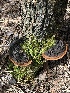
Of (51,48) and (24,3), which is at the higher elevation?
(24,3)

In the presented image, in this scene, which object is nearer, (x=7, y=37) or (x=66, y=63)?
(x=66, y=63)

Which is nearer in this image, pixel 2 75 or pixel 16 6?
pixel 2 75

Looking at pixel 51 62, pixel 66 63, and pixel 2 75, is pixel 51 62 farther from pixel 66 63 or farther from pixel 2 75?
pixel 2 75

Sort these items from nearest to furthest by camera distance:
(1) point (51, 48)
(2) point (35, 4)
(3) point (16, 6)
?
(2) point (35, 4), (1) point (51, 48), (3) point (16, 6)

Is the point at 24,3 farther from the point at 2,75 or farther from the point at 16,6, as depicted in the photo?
the point at 16,6

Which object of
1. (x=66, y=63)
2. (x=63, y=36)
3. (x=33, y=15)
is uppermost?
(x=33, y=15)

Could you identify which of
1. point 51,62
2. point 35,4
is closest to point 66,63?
point 51,62

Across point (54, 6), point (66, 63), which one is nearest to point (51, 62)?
point (66, 63)

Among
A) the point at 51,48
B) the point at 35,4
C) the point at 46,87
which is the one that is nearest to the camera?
the point at 35,4

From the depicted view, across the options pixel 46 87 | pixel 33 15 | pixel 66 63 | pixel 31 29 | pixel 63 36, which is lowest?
pixel 46 87
